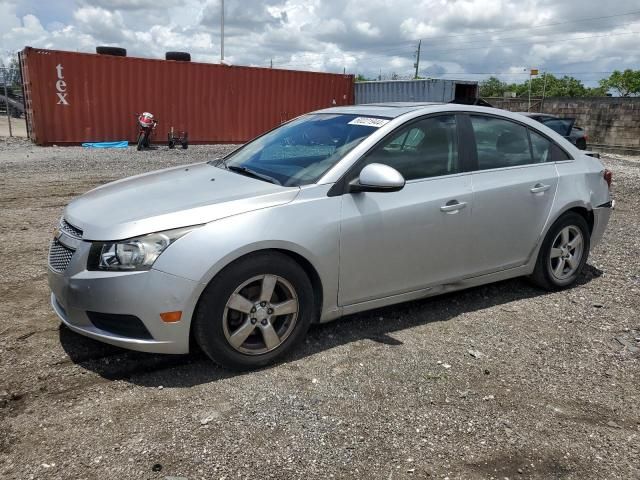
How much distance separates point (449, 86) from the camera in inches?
866

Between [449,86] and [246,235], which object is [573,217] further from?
[449,86]

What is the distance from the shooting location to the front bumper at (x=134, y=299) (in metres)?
3.05

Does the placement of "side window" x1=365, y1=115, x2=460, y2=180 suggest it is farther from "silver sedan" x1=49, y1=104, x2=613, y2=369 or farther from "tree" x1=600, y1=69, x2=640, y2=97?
"tree" x1=600, y1=69, x2=640, y2=97

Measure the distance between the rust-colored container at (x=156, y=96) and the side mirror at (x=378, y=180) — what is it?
16.4m

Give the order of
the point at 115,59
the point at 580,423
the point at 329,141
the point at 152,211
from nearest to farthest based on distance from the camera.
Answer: the point at 580,423, the point at 152,211, the point at 329,141, the point at 115,59

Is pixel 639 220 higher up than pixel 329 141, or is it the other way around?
pixel 329 141

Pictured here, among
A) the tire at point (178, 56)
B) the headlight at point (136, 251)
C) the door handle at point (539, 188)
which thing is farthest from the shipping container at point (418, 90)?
the headlight at point (136, 251)

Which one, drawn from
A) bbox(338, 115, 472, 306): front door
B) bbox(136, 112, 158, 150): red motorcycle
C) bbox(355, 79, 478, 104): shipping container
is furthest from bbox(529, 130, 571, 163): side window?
bbox(355, 79, 478, 104): shipping container

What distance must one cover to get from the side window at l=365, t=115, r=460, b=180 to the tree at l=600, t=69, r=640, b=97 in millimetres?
80825

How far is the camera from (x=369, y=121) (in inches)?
161

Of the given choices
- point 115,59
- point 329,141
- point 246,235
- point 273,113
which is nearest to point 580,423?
point 246,235

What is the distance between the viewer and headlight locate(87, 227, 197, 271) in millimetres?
3072

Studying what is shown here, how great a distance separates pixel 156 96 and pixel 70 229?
55.0 ft

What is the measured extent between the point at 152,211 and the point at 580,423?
264 centimetres
